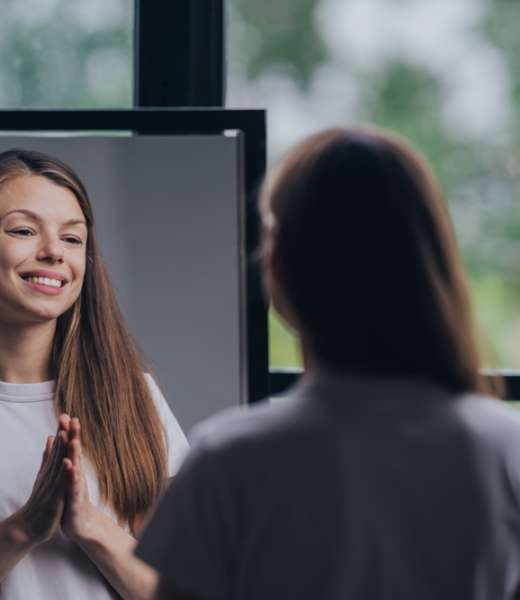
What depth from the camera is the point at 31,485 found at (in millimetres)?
1229

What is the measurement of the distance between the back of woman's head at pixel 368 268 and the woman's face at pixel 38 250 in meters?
0.58

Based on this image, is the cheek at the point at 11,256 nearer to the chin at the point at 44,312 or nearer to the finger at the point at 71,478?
the chin at the point at 44,312

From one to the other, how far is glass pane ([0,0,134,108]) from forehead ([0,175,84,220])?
0.47 meters

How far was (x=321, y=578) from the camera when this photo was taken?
0.72m

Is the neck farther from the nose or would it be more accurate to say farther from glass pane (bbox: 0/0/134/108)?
glass pane (bbox: 0/0/134/108)

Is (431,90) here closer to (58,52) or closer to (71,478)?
(58,52)

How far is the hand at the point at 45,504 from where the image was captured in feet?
3.89

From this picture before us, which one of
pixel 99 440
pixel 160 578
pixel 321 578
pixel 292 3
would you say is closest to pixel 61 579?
pixel 99 440

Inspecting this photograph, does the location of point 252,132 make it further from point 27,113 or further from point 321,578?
point 321,578

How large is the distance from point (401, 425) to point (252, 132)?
694mm

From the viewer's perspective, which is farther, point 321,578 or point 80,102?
point 80,102

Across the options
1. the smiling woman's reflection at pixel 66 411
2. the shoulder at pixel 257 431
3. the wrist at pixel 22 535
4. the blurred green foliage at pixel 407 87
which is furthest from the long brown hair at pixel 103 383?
the shoulder at pixel 257 431

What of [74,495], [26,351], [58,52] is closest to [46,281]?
[26,351]

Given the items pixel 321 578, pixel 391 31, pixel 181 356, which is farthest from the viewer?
pixel 391 31
